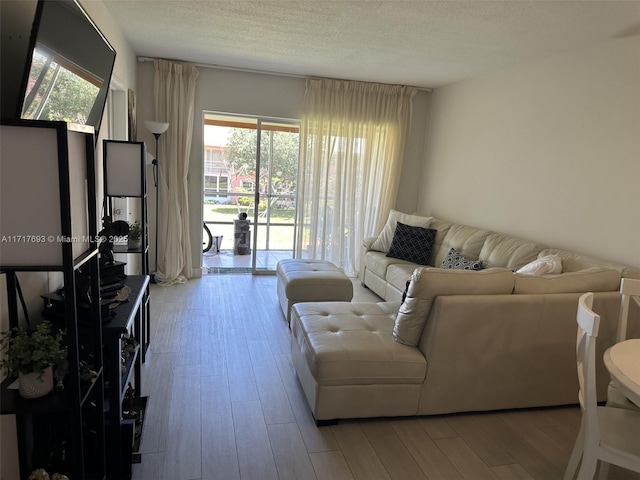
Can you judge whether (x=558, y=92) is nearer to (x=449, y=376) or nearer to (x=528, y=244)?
(x=528, y=244)

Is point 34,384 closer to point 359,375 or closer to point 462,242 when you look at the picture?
point 359,375

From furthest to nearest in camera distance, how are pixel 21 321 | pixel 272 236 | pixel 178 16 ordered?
pixel 272 236, pixel 178 16, pixel 21 321

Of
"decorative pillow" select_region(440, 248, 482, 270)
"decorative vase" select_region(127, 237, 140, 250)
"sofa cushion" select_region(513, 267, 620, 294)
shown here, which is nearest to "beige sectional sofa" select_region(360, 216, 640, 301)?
"sofa cushion" select_region(513, 267, 620, 294)

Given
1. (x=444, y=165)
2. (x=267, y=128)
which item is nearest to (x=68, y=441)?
(x=267, y=128)

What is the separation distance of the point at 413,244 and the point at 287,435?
2804mm

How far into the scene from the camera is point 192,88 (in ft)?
15.1

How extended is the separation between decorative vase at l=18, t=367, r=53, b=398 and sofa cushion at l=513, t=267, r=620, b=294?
7.20ft

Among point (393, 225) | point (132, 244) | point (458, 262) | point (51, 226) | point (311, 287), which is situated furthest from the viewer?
point (393, 225)

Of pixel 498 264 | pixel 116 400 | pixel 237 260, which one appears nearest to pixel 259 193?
pixel 237 260

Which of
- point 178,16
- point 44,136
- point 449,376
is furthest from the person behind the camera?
point 178,16

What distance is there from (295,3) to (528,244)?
2.59 m

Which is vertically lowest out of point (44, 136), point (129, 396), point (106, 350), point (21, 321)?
point (129, 396)

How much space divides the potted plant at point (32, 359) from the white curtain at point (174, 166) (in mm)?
3480

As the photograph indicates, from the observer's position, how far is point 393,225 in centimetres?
492
